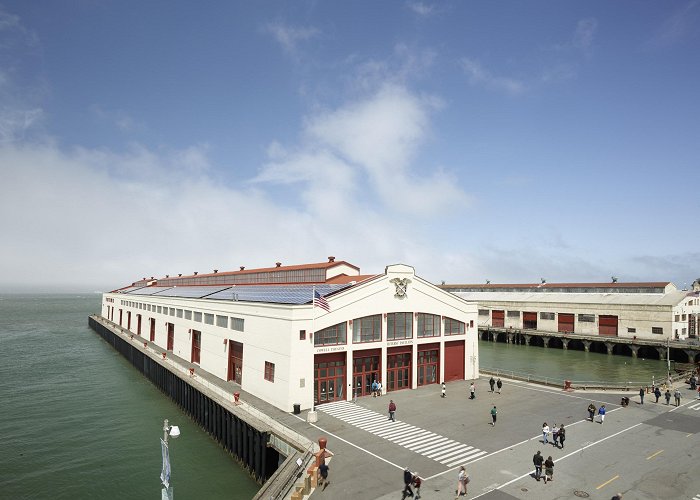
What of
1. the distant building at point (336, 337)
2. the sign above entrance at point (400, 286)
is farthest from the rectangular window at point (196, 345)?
the sign above entrance at point (400, 286)

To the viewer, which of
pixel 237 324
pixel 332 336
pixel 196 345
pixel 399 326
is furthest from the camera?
pixel 196 345

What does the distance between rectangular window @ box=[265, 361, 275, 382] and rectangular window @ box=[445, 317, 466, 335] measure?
20.5 metres

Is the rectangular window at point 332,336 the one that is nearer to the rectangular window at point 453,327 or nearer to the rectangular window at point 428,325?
the rectangular window at point 428,325

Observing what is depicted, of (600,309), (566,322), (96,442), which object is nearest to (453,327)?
(96,442)

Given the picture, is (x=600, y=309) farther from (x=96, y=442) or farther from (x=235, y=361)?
(x=96, y=442)

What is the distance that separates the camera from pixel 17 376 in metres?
61.6

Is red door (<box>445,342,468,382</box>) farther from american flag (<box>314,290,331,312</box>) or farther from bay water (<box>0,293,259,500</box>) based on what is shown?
bay water (<box>0,293,259,500</box>)

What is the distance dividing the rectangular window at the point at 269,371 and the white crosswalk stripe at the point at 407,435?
16.0 feet

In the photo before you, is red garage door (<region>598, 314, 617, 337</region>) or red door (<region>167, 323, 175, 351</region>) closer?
red door (<region>167, 323, 175, 351</region>)

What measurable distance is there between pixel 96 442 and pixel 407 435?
86.3 ft

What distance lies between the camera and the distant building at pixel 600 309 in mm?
85188

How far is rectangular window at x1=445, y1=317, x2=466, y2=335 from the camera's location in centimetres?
5088

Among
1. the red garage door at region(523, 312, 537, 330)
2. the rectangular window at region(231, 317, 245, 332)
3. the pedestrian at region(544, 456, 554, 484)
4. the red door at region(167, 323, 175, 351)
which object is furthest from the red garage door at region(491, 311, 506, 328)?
the pedestrian at region(544, 456, 554, 484)

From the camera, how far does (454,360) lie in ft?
168
